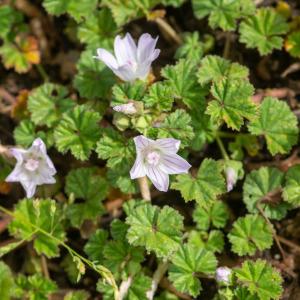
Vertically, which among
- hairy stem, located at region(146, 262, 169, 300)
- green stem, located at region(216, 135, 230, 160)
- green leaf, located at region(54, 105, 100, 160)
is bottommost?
hairy stem, located at region(146, 262, 169, 300)

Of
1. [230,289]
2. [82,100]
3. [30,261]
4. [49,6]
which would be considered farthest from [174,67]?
[30,261]

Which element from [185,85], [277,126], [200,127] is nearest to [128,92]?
[185,85]

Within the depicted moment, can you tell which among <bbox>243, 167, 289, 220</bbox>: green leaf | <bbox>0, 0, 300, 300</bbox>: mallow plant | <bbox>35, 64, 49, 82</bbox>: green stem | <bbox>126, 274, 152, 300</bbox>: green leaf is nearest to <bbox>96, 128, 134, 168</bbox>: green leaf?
<bbox>0, 0, 300, 300</bbox>: mallow plant

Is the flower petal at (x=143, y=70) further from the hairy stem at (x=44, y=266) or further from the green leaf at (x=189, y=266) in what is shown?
the hairy stem at (x=44, y=266)

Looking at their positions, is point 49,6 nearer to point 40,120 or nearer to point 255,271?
point 40,120

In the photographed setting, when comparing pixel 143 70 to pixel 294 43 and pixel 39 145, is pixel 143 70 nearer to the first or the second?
pixel 39 145

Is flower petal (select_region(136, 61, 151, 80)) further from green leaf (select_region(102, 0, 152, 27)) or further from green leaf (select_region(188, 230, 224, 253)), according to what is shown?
green leaf (select_region(188, 230, 224, 253))

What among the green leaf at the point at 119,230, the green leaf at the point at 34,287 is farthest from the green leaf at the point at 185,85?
the green leaf at the point at 34,287
